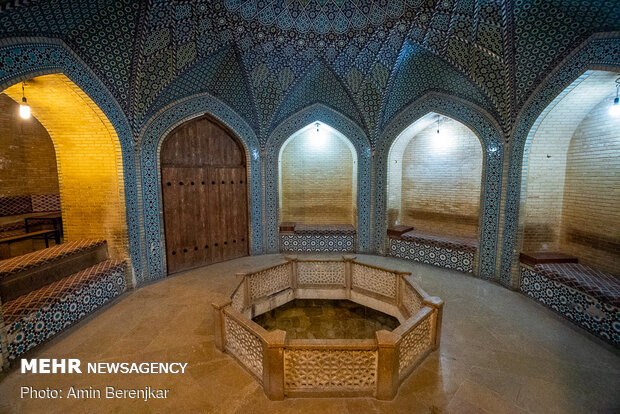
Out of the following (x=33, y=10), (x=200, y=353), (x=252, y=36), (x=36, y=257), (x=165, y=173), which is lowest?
(x=200, y=353)

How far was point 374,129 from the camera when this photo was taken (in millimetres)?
6781

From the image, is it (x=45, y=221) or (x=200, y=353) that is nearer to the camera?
(x=200, y=353)

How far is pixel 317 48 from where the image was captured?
5.82 meters

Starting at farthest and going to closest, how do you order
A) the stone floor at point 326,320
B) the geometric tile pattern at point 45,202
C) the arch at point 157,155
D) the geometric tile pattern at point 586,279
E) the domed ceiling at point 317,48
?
the geometric tile pattern at point 45,202 → the arch at point 157,155 → the stone floor at point 326,320 → the domed ceiling at point 317,48 → the geometric tile pattern at point 586,279

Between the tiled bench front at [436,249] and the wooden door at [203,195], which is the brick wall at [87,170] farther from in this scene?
the tiled bench front at [436,249]

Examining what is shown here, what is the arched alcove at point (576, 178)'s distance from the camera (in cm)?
435

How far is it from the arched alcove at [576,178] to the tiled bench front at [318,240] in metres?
3.60

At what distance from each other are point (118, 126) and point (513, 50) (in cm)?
646

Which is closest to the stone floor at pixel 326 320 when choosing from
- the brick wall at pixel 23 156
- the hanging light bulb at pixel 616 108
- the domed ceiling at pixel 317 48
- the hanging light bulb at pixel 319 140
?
the domed ceiling at pixel 317 48

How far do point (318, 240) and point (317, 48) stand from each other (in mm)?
4389

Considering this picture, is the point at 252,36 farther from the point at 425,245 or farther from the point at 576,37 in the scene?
the point at 425,245

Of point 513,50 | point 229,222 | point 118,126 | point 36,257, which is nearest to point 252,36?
point 118,126

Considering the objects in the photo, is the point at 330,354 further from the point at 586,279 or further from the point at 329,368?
the point at 586,279

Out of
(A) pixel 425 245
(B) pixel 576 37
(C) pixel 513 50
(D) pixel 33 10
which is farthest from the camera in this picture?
(A) pixel 425 245
